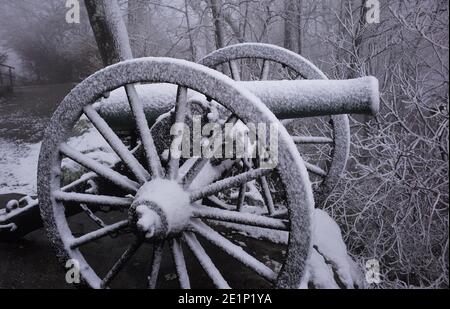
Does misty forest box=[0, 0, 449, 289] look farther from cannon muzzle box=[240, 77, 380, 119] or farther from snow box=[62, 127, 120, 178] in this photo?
snow box=[62, 127, 120, 178]

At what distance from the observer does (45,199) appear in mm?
2289

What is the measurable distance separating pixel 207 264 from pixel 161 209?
39 cm

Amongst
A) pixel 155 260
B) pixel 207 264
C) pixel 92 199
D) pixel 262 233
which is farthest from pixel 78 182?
pixel 262 233

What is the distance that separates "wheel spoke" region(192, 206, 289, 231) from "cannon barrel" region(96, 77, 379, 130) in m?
0.67

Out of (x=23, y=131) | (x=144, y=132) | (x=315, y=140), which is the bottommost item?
(x=315, y=140)

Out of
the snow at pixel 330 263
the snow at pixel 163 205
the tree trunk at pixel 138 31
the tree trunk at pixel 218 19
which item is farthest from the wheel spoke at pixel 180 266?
the tree trunk at pixel 138 31

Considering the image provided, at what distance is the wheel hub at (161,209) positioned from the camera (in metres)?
1.96

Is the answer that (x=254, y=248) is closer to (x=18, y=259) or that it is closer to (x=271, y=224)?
(x=271, y=224)

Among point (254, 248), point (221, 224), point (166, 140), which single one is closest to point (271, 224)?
point (166, 140)

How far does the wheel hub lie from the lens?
6.44ft

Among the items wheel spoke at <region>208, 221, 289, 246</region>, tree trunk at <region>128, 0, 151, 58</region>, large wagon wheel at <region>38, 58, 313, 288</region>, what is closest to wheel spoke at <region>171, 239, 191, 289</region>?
large wagon wheel at <region>38, 58, 313, 288</region>

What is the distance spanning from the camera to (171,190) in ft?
6.74

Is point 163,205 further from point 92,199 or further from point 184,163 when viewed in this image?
point 92,199

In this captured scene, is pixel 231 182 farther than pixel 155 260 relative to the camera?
No
